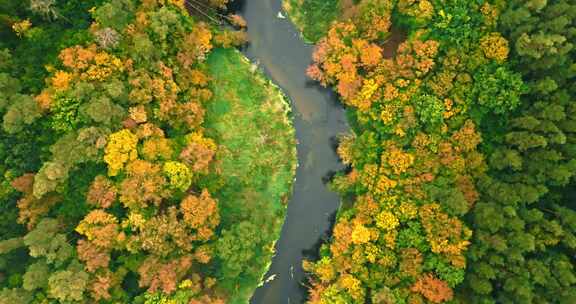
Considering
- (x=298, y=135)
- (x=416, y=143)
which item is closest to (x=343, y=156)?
(x=298, y=135)

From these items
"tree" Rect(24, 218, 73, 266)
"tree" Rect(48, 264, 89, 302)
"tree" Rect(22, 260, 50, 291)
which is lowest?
"tree" Rect(22, 260, 50, 291)

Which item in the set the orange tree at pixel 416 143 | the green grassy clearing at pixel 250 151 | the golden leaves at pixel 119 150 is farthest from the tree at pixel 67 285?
the orange tree at pixel 416 143

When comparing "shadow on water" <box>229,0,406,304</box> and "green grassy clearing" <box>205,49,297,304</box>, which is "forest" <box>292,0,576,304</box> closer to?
"shadow on water" <box>229,0,406,304</box>

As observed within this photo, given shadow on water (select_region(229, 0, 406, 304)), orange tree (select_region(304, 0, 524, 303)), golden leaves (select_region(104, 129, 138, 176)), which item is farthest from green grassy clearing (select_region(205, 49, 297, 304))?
golden leaves (select_region(104, 129, 138, 176))

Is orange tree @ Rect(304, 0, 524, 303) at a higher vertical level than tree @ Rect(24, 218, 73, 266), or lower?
higher

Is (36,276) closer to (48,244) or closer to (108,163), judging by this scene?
(48,244)
